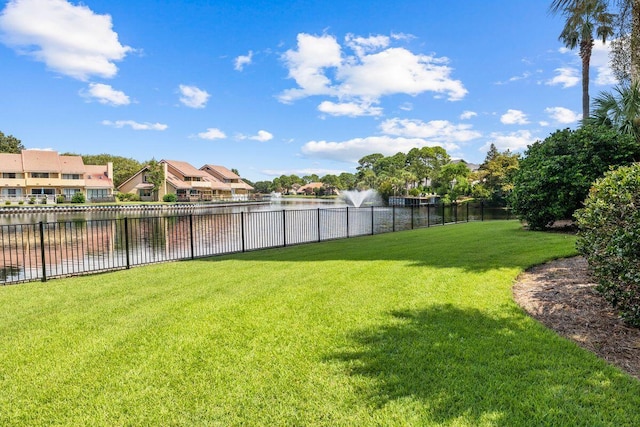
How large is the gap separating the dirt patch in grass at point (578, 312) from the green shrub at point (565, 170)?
18.8 feet

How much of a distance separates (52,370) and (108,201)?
56.1 m

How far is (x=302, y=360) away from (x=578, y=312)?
3412 millimetres

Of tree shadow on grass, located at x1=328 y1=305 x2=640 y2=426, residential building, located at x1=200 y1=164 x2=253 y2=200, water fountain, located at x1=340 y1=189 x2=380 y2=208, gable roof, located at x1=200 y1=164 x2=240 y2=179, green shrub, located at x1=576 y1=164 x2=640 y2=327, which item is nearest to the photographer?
tree shadow on grass, located at x1=328 y1=305 x2=640 y2=426

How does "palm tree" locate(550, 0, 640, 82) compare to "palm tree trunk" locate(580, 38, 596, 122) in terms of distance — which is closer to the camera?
"palm tree" locate(550, 0, 640, 82)

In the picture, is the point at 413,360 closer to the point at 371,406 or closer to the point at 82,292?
the point at 371,406

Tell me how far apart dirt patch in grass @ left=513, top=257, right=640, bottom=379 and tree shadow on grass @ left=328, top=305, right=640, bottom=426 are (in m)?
0.32

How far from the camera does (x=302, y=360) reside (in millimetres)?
3125

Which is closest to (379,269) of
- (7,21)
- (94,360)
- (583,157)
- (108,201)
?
(94,360)

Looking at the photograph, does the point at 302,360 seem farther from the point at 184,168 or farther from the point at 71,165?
the point at 184,168

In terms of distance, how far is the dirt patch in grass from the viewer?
3.30m

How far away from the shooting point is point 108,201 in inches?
2015

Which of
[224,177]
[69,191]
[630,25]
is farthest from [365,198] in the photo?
[630,25]

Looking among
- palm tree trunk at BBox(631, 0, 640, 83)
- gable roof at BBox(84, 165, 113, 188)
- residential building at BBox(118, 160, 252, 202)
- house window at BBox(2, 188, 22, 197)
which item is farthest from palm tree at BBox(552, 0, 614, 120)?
house window at BBox(2, 188, 22, 197)

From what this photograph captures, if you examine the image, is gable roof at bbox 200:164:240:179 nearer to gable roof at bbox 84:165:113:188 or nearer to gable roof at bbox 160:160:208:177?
gable roof at bbox 160:160:208:177
